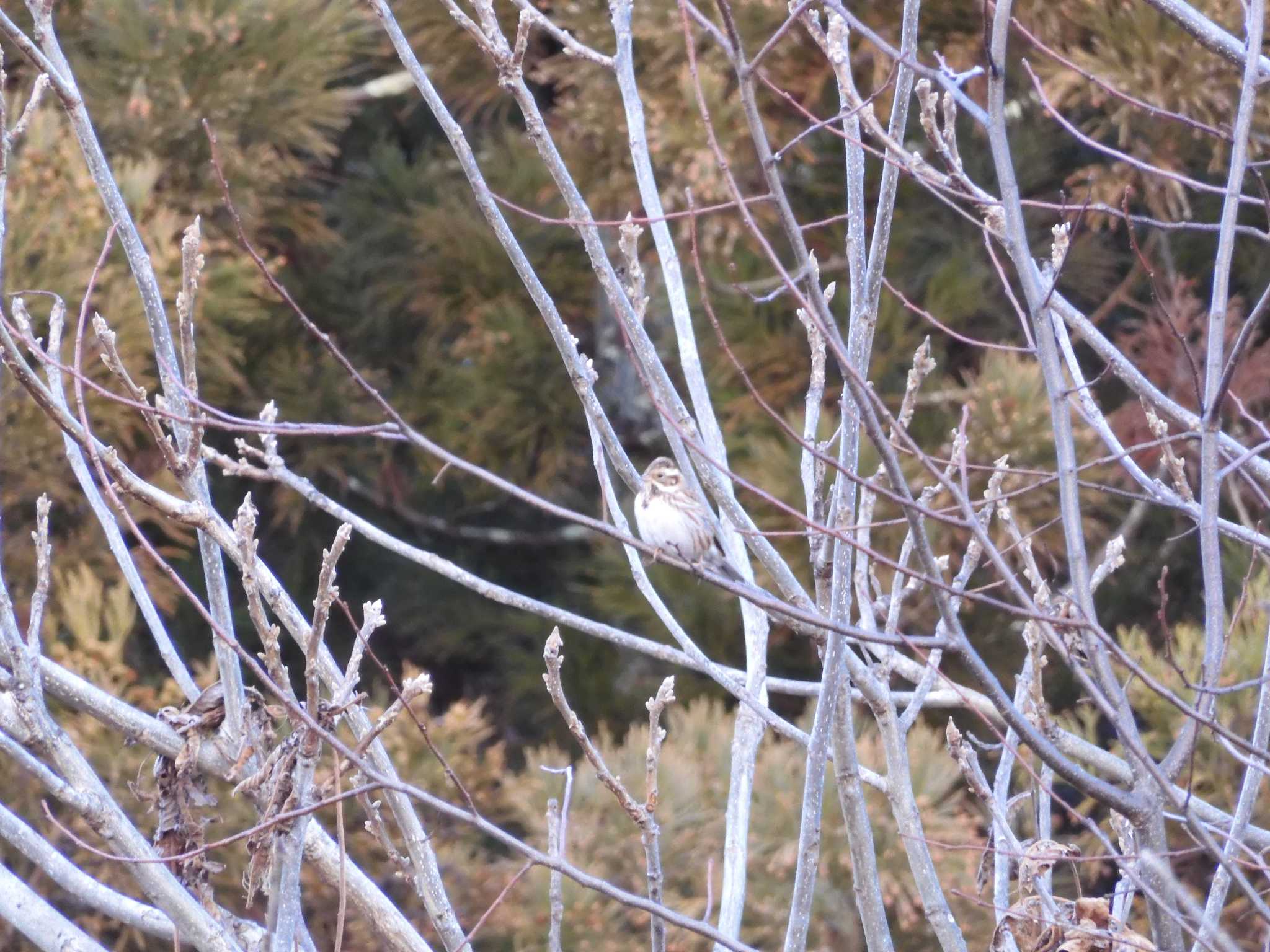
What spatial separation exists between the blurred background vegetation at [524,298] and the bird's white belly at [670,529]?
36.7 inches

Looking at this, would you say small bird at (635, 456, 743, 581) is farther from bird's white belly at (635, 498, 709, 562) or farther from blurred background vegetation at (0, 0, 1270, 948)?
blurred background vegetation at (0, 0, 1270, 948)

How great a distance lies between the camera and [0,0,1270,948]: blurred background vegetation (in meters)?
3.70

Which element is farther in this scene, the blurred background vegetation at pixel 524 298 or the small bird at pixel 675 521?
→ the blurred background vegetation at pixel 524 298

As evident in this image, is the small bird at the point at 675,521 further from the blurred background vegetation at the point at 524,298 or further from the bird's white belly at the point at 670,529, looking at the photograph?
the blurred background vegetation at the point at 524,298

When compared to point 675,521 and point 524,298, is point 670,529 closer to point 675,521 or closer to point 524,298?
point 675,521

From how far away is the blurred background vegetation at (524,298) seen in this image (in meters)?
3.70

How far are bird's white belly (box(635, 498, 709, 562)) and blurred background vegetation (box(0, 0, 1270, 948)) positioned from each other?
933 millimetres

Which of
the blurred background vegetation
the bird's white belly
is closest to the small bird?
the bird's white belly

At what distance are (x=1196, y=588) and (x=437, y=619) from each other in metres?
2.52

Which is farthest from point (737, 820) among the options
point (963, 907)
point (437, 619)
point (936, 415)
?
point (437, 619)

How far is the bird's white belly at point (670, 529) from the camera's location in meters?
2.51

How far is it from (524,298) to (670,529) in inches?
90.4

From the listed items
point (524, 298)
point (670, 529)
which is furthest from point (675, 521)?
point (524, 298)

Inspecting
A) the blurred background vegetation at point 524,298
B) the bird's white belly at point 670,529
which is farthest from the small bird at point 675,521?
the blurred background vegetation at point 524,298
